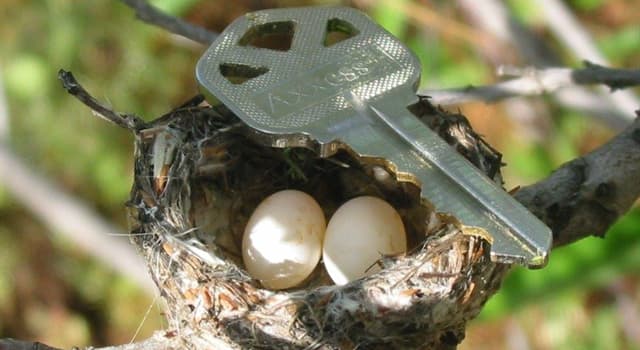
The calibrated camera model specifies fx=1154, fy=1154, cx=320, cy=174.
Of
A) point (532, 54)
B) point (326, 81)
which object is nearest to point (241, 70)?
point (326, 81)

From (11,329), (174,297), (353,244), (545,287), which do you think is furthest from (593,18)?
(174,297)

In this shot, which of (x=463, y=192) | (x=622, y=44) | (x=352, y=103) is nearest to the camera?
(x=463, y=192)

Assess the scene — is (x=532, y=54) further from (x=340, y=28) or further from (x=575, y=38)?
(x=340, y=28)

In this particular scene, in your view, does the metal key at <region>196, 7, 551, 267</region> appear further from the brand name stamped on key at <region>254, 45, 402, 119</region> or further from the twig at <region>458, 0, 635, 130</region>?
the twig at <region>458, 0, 635, 130</region>

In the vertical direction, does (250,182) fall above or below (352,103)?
below

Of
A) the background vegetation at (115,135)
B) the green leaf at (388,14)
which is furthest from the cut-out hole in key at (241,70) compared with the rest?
the background vegetation at (115,135)

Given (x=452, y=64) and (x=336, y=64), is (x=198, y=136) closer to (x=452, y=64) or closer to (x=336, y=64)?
(x=336, y=64)

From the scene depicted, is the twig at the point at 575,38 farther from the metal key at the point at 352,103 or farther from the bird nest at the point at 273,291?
the metal key at the point at 352,103
